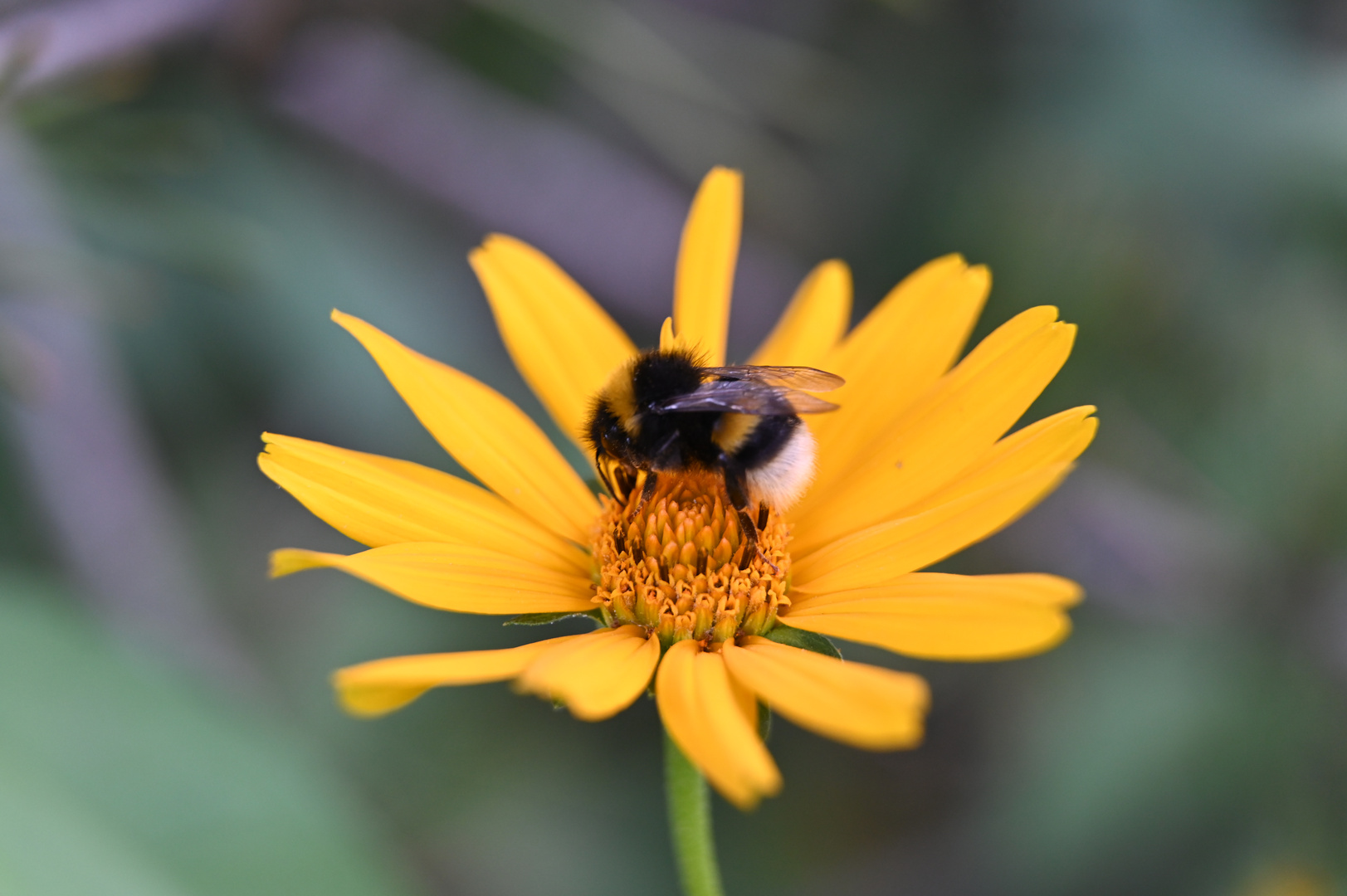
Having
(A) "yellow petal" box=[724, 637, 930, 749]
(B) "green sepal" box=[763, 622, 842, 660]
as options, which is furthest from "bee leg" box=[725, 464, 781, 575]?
(A) "yellow petal" box=[724, 637, 930, 749]

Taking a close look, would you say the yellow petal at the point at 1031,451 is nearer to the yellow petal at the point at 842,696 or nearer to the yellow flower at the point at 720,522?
the yellow flower at the point at 720,522

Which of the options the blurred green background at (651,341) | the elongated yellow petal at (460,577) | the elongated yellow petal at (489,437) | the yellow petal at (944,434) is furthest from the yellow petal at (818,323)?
the blurred green background at (651,341)

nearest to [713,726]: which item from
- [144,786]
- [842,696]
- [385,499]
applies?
[842,696]

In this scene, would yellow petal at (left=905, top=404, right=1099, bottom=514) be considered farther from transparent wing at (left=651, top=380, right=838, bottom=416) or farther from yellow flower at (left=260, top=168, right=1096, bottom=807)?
transparent wing at (left=651, top=380, right=838, bottom=416)

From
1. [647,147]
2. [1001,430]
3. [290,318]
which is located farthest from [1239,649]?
[290,318]

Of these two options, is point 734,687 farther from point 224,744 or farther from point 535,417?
point 535,417

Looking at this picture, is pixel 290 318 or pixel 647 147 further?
pixel 647 147

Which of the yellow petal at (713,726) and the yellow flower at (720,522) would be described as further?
the yellow flower at (720,522)

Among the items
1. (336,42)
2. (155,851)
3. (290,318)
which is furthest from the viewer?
(336,42)
